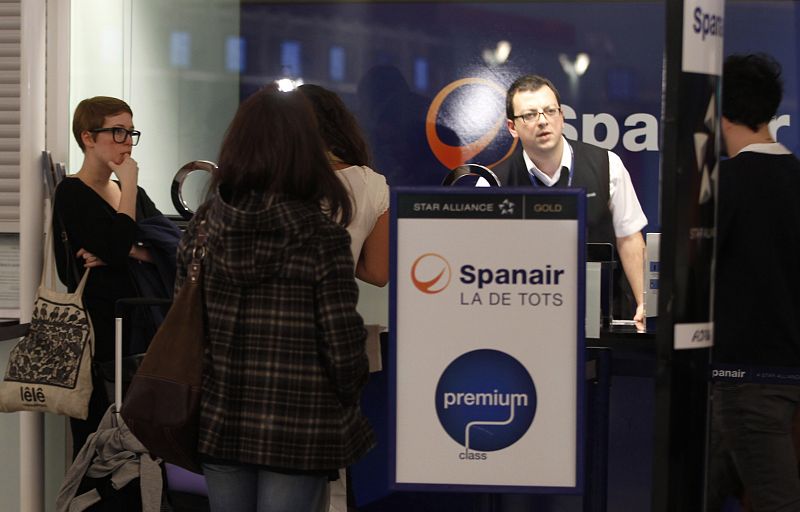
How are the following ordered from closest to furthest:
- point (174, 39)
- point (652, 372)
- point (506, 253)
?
point (506, 253), point (652, 372), point (174, 39)

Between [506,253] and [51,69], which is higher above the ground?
[51,69]

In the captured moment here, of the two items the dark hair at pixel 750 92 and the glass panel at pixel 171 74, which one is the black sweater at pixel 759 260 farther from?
the glass panel at pixel 171 74

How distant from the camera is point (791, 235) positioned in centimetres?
304

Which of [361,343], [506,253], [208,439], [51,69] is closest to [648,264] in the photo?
[506,253]

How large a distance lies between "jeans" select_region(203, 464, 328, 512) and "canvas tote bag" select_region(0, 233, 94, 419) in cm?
116

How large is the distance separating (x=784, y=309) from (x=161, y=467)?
1.88 m

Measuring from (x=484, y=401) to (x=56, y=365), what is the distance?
5.08 feet

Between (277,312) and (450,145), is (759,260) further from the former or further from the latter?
(450,145)

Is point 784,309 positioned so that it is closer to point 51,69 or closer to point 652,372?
point 652,372

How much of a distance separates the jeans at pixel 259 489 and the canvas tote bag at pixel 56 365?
1.16 m

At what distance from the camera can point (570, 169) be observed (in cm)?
454

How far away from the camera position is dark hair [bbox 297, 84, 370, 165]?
3137 millimetres

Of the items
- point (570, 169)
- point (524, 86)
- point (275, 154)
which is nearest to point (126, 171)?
point (275, 154)

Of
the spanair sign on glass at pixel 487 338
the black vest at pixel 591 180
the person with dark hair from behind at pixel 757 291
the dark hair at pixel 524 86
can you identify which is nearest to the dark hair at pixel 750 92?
the person with dark hair from behind at pixel 757 291
